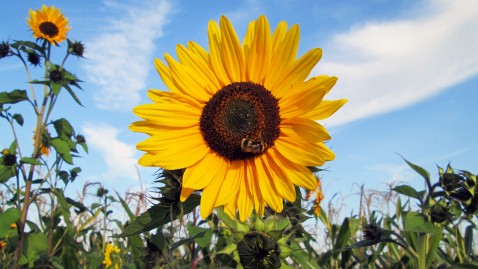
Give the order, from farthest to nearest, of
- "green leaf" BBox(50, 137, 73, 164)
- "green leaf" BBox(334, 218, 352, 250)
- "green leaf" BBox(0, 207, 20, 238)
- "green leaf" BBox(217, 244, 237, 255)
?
"green leaf" BBox(50, 137, 73, 164) → "green leaf" BBox(0, 207, 20, 238) → "green leaf" BBox(334, 218, 352, 250) → "green leaf" BBox(217, 244, 237, 255)

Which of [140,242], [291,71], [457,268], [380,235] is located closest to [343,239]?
[380,235]

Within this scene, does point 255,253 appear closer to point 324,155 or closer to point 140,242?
point 324,155

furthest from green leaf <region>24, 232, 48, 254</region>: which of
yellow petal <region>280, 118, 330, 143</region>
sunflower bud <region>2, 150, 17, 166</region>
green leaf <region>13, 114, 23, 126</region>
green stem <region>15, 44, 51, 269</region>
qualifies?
yellow petal <region>280, 118, 330, 143</region>

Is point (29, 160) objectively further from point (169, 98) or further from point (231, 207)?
point (231, 207)

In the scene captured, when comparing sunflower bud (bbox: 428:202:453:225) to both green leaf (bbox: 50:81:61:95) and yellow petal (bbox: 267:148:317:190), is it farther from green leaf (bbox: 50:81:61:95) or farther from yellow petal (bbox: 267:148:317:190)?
green leaf (bbox: 50:81:61:95)

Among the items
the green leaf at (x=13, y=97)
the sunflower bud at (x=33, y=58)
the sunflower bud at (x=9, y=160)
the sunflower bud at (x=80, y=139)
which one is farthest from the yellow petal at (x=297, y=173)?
the sunflower bud at (x=33, y=58)

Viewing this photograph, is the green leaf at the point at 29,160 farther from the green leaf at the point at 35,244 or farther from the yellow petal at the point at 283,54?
the yellow petal at the point at 283,54

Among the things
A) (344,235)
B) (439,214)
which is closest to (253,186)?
(439,214)

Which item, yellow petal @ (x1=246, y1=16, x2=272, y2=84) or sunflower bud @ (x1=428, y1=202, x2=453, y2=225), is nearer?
yellow petal @ (x1=246, y1=16, x2=272, y2=84)
